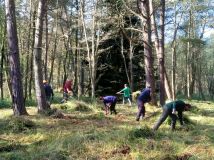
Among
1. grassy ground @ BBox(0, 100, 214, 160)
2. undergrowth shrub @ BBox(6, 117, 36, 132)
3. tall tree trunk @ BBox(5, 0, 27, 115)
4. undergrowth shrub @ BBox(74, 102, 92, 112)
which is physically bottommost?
grassy ground @ BBox(0, 100, 214, 160)

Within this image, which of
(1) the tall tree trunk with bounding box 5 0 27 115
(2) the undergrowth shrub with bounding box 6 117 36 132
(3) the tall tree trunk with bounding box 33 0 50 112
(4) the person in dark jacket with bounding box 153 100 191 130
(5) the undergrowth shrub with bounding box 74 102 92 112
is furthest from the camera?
(5) the undergrowth shrub with bounding box 74 102 92 112

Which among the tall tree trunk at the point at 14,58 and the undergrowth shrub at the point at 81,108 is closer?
the tall tree trunk at the point at 14,58

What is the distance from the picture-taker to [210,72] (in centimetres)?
8100

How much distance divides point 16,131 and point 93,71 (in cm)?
2000

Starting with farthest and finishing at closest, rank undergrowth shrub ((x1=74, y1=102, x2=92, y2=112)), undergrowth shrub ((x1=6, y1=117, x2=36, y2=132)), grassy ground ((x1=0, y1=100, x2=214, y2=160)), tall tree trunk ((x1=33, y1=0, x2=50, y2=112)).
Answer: undergrowth shrub ((x1=74, y1=102, x2=92, y2=112)) → tall tree trunk ((x1=33, y1=0, x2=50, y2=112)) → undergrowth shrub ((x1=6, y1=117, x2=36, y2=132)) → grassy ground ((x1=0, y1=100, x2=214, y2=160))

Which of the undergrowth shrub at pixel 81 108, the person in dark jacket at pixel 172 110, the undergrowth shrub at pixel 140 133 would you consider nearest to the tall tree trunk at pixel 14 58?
the undergrowth shrub at pixel 81 108

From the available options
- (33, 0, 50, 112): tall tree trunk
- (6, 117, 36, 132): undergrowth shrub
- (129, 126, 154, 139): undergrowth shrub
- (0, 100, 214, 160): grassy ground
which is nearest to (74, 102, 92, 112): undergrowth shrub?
(33, 0, 50, 112): tall tree trunk

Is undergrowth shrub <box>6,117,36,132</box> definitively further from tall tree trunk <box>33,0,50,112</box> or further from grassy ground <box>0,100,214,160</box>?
tall tree trunk <box>33,0,50,112</box>

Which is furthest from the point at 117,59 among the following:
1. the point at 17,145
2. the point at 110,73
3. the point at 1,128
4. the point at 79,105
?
the point at 17,145

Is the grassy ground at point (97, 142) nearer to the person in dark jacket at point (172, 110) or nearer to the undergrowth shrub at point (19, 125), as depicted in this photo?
the undergrowth shrub at point (19, 125)

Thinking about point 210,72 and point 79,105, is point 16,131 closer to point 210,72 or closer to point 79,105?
point 79,105

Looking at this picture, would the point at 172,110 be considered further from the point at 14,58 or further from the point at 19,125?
the point at 14,58

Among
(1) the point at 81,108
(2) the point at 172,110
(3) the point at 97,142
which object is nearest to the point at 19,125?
(3) the point at 97,142

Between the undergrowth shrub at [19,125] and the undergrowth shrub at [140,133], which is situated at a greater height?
the undergrowth shrub at [19,125]
